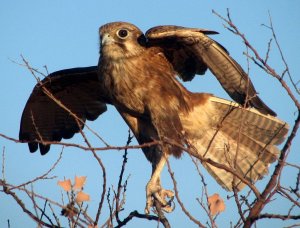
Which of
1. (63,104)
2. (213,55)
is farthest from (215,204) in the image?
(63,104)

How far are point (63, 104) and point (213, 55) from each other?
2.85m

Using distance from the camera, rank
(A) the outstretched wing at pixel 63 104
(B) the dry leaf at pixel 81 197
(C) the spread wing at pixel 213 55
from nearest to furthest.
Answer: (B) the dry leaf at pixel 81 197 < (C) the spread wing at pixel 213 55 < (A) the outstretched wing at pixel 63 104

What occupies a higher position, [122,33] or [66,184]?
[122,33]

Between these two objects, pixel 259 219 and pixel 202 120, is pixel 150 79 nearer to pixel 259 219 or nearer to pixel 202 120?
pixel 202 120

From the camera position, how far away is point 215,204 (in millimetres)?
4125

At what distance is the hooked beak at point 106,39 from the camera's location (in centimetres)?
680

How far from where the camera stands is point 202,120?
7.32 meters

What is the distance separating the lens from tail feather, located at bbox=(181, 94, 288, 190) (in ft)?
23.9

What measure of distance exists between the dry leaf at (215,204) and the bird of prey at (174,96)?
2159 mm

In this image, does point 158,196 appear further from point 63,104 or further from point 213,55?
point 63,104

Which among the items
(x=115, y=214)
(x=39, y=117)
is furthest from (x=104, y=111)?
(x=115, y=214)

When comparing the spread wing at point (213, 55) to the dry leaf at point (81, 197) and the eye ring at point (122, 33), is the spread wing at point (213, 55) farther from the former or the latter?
the dry leaf at point (81, 197)

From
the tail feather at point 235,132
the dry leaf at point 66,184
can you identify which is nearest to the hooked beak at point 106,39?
the tail feather at point 235,132

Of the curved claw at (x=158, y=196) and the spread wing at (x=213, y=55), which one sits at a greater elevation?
the spread wing at (x=213, y=55)
